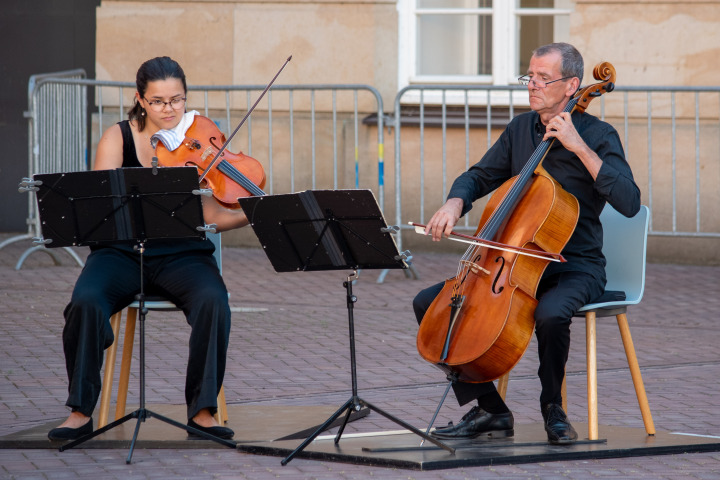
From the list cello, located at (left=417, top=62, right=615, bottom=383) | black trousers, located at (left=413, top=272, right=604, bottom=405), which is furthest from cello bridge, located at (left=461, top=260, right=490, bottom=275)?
black trousers, located at (left=413, top=272, right=604, bottom=405)

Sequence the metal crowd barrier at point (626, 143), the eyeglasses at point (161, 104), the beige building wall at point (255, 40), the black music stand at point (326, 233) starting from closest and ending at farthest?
the black music stand at point (326, 233) → the eyeglasses at point (161, 104) → the metal crowd barrier at point (626, 143) → the beige building wall at point (255, 40)

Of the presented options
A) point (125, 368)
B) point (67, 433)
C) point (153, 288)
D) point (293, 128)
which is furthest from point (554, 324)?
point (293, 128)

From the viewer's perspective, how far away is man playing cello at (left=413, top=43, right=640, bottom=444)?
4.31m

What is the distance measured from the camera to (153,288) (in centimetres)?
468

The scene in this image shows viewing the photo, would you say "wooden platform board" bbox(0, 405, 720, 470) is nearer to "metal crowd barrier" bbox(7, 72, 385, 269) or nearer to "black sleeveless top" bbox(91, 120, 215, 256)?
"black sleeveless top" bbox(91, 120, 215, 256)

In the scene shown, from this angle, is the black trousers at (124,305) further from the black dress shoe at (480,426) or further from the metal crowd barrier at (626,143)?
the metal crowd barrier at (626,143)

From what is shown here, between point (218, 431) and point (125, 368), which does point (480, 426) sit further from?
point (125, 368)

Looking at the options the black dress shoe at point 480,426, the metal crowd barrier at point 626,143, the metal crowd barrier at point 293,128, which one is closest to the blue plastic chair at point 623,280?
the black dress shoe at point 480,426

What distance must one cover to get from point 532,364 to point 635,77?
376 cm

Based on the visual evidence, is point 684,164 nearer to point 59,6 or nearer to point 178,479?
point 59,6

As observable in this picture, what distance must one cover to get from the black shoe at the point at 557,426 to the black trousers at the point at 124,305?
3.81ft

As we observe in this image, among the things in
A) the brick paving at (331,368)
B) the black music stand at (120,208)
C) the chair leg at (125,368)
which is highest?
the black music stand at (120,208)

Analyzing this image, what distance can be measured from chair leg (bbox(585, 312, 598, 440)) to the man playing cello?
7 cm

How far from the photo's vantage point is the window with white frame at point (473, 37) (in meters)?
9.68
